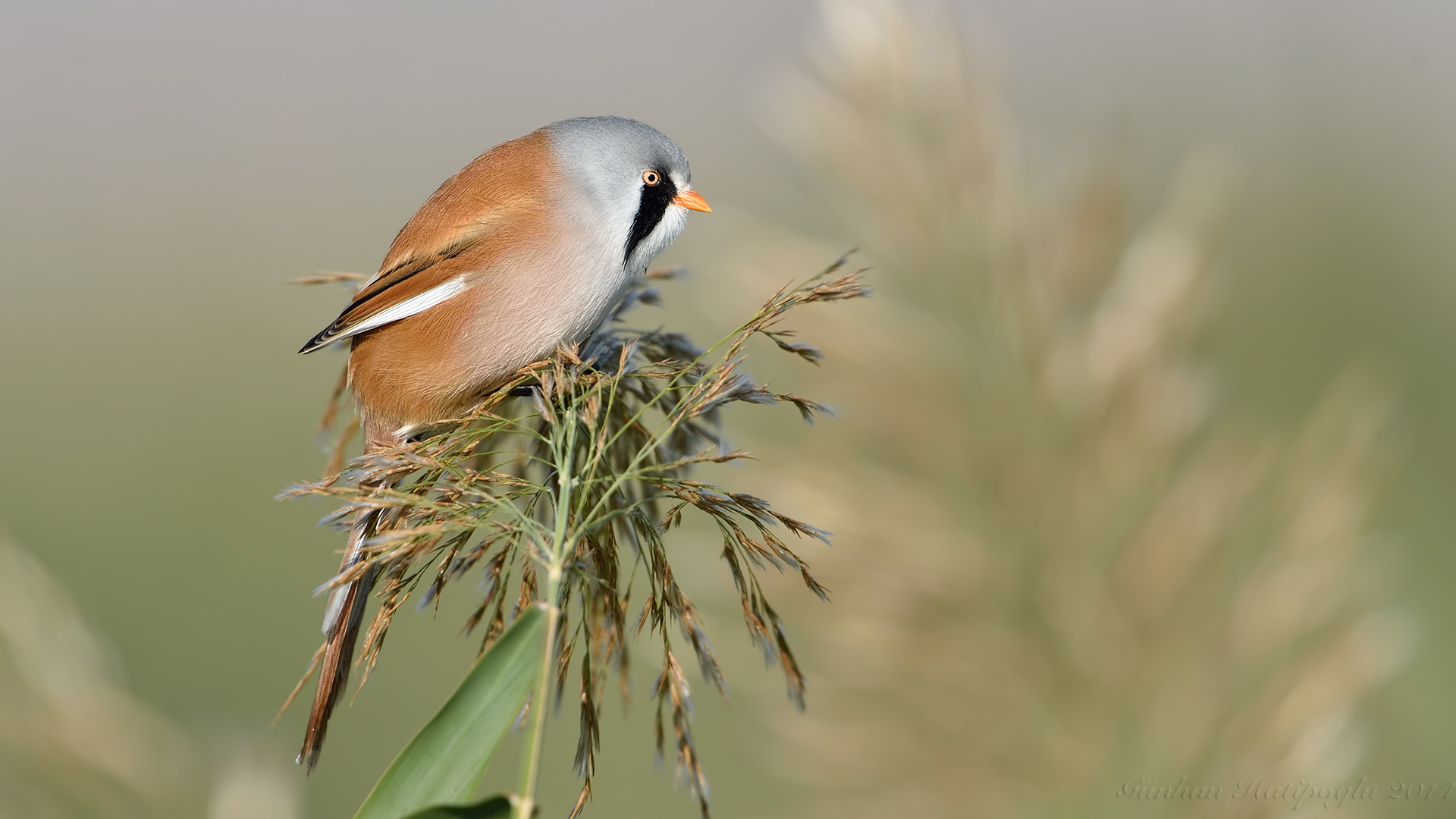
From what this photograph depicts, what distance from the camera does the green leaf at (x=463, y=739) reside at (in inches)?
38.5

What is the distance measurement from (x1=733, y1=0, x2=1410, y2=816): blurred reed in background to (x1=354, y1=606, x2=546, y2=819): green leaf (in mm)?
1495

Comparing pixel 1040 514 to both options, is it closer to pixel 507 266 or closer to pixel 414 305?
pixel 507 266

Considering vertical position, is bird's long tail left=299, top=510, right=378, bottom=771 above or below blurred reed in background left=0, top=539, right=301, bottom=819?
above

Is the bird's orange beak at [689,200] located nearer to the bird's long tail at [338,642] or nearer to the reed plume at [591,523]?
the reed plume at [591,523]

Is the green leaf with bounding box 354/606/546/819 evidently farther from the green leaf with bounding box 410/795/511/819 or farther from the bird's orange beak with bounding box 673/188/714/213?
the bird's orange beak with bounding box 673/188/714/213

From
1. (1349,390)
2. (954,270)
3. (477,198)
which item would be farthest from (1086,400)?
(477,198)

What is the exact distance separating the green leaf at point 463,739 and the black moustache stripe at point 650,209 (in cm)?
137

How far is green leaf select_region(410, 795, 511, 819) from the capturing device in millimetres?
887

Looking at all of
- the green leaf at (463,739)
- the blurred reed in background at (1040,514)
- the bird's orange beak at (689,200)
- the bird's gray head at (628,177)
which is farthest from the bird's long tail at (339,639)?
the blurred reed in background at (1040,514)

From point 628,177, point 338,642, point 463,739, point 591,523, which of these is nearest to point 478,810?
point 463,739

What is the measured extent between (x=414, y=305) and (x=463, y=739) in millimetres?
1414

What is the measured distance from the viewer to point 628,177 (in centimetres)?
229

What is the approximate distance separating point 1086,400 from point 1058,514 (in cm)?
28

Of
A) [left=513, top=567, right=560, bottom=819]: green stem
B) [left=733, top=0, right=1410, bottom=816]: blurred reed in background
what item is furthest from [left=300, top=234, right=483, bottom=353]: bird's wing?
[left=513, top=567, right=560, bottom=819]: green stem
